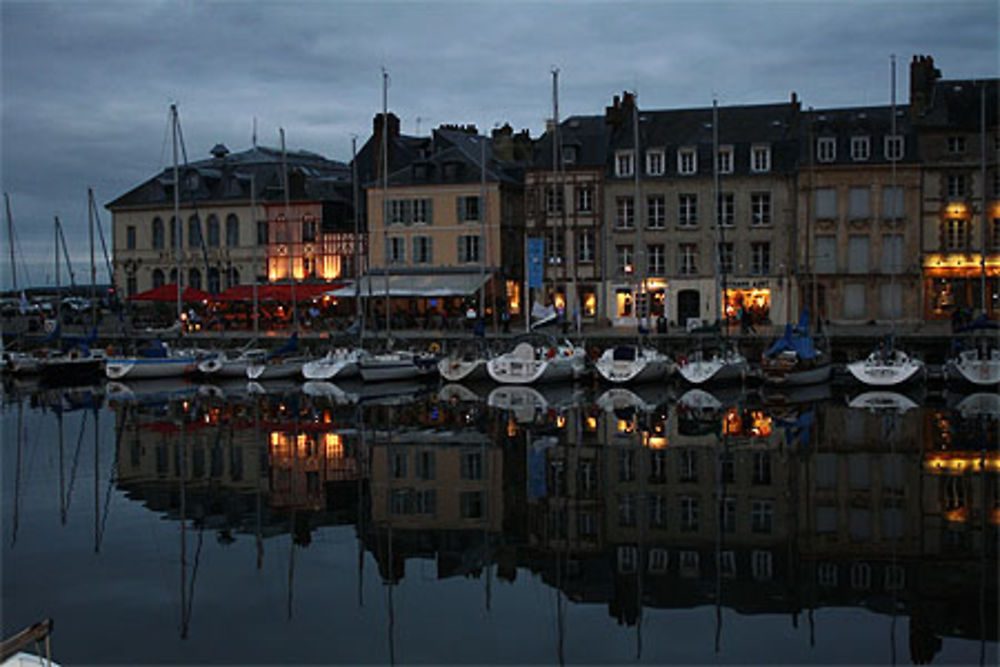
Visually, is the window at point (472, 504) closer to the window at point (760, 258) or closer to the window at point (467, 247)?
the window at point (760, 258)

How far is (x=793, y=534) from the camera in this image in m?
15.5

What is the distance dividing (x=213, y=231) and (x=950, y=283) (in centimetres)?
3537

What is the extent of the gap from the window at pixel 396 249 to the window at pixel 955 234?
23.8 meters

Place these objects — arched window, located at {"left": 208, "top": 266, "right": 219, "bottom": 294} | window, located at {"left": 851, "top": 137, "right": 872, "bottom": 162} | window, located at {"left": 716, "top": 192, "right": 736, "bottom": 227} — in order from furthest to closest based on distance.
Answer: arched window, located at {"left": 208, "top": 266, "right": 219, "bottom": 294}
window, located at {"left": 716, "top": 192, "right": 736, "bottom": 227}
window, located at {"left": 851, "top": 137, "right": 872, "bottom": 162}

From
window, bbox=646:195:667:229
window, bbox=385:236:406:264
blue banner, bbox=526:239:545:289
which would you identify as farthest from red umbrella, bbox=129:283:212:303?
window, bbox=646:195:667:229

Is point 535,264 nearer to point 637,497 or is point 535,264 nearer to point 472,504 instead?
point 637,497

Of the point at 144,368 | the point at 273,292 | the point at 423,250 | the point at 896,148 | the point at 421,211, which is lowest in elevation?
the point at 144,368

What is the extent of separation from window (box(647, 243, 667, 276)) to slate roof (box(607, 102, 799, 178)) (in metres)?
3.24

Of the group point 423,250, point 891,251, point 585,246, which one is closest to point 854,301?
point 891,251

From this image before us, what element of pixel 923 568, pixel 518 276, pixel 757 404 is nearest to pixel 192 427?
pixel 757 404

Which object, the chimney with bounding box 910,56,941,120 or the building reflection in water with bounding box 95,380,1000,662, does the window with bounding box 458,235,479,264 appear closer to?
the chimney with bounding box 910,56,941,120

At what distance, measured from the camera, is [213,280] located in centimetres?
5238

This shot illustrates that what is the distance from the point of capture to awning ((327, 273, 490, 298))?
49.5 meters

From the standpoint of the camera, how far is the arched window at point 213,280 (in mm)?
51344
